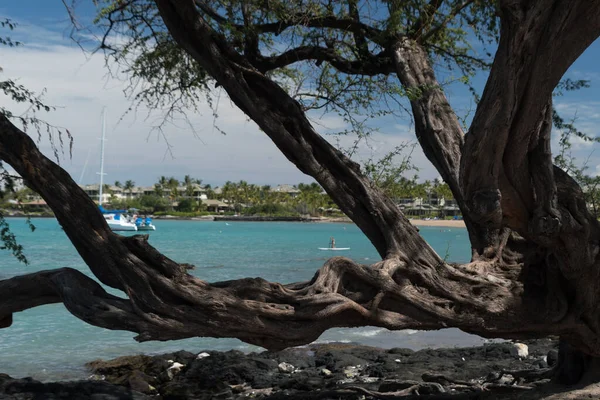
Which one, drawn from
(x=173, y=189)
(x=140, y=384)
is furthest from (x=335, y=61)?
(x=173, y=189)

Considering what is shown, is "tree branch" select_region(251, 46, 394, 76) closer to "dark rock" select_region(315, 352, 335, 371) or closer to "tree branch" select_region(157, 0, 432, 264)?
"tree branch" select_region(157, 0, 432, 264)

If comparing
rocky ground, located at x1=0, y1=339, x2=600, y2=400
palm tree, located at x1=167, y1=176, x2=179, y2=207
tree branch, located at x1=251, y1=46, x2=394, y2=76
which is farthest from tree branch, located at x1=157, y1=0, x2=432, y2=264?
palm tree, located at x1=167, y1=176, x2=179, y2=207

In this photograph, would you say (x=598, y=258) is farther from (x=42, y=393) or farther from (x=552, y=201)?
(x=42, y=393)

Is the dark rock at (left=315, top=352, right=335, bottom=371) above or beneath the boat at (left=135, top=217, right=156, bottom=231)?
beneath

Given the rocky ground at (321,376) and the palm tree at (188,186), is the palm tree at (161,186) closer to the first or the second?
the palm tree at (188,186)

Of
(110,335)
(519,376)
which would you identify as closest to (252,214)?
(110,335)

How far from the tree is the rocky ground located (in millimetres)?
1168

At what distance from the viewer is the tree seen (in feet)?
13.8

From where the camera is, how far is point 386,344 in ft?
45.0

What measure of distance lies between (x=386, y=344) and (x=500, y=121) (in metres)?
10.3

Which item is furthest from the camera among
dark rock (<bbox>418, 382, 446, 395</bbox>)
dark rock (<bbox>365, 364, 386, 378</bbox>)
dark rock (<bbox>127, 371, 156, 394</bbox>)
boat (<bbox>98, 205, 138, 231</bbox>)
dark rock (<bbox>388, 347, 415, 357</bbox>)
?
boat (<bbox>98, 205, 138, 231</bbox>)

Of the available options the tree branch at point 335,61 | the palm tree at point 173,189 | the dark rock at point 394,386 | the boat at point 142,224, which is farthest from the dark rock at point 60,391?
the palm tree at point 173,189

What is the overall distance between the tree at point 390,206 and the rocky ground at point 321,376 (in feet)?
3.83

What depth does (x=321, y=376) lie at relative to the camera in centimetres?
974
